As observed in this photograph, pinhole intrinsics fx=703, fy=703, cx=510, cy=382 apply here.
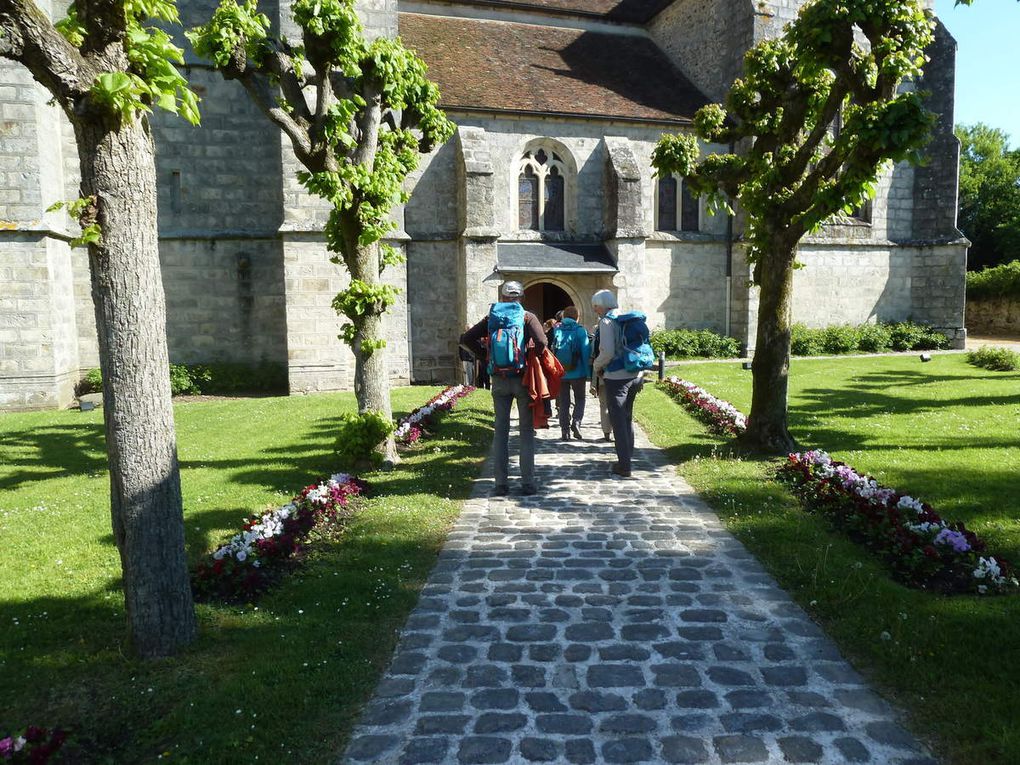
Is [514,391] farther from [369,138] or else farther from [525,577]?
[369,138]

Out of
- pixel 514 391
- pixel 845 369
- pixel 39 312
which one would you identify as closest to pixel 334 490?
pixel 514 391

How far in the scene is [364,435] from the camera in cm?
856

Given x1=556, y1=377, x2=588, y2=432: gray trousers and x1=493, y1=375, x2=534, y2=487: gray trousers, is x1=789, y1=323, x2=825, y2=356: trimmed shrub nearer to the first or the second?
x1=556, y1=377, x2=588, y2=432: gray trousers

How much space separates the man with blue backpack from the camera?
26.5 ft

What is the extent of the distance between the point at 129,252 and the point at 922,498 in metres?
6.91

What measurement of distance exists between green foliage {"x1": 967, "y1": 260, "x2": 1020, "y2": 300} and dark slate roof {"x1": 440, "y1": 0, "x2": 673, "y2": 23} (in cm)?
1956

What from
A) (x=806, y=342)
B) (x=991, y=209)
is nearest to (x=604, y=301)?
(x=806, y=342)

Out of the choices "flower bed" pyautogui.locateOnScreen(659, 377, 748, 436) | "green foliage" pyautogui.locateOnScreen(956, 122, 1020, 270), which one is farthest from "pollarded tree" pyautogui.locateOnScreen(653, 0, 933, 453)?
"green foliage" pyautogui.locateOnScreen(956, 122, 1020, 270)

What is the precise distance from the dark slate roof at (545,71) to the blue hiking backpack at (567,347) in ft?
34.5

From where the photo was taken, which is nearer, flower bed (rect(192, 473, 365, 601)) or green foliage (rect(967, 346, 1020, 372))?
flower bed (rect(192, 473, 365, 601))

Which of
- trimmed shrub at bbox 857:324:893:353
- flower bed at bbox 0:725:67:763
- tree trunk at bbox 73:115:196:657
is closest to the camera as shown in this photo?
flower bed at bbox 0:725:67:763

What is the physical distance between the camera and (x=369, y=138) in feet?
29.2

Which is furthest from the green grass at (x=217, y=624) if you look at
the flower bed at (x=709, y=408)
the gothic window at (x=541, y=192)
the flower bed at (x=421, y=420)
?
the gothic window at (x=541, y=192)

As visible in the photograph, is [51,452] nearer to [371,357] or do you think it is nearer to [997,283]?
[371,357]
